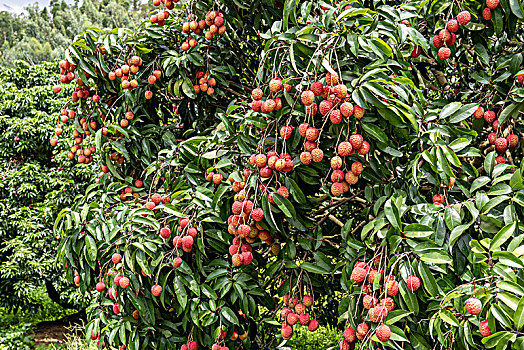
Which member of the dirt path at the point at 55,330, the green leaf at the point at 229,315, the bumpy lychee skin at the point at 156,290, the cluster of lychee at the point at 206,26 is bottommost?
the dirt path at the point at 55,330

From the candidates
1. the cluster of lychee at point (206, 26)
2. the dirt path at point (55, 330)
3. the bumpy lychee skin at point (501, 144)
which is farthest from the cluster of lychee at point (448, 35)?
the dirt path at point (55, 330)

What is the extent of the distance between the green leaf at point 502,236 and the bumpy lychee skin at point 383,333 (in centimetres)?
35

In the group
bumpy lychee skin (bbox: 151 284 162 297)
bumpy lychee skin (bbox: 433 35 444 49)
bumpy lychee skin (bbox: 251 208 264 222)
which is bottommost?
bumpy lychee skin (bbox: 151 284 162 297)

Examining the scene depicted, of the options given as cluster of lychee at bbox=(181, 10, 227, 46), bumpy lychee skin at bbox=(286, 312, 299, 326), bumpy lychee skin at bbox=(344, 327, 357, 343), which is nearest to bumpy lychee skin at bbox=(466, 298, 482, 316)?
bumpy lychee skin at bbox=(344, 327, 357, 343)

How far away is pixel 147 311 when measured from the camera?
5.88ft

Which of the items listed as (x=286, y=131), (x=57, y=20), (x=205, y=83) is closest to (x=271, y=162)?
(x=286, y=131)

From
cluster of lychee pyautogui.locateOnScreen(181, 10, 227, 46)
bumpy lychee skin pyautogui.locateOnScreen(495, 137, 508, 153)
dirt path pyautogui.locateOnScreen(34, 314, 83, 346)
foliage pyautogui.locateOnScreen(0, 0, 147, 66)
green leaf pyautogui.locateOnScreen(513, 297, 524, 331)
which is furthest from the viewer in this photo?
foliage pyautogui.locateOnScreen(0, 0, 147, 66)

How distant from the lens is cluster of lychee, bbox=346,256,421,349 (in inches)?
48.3

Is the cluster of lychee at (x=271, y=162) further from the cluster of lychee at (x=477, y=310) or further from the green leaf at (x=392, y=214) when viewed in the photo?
the cluster of lychee at (x=477, y=310)

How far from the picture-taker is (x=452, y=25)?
1535 millimetres

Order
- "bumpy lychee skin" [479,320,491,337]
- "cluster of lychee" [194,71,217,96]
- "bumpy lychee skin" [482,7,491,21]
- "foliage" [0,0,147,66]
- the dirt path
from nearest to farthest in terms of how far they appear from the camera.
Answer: "bumpy lychee skin" [479,320,491,337] → "bumpy lychee skin" [482,7,491,21] → "cluster of lychee" [194,71,217,96] → the dirt path → "foliage" [0,0,147,66]

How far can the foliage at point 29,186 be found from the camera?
477 cm

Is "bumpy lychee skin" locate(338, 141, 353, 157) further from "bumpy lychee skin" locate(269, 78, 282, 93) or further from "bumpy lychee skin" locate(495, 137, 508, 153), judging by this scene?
"bumpy lychee skin" locate(495, 137, 508, 153)

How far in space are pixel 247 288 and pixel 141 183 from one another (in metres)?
0.93
